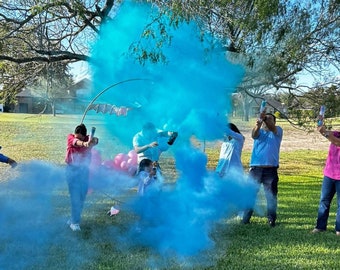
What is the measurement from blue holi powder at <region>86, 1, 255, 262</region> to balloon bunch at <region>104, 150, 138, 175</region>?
919 mm

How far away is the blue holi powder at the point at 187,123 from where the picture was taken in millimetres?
4266

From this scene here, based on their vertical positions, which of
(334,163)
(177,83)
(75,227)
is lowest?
(75,227)

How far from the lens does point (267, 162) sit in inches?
216

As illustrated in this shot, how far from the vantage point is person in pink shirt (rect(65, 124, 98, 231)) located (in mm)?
4980

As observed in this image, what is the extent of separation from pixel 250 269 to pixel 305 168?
1019cm

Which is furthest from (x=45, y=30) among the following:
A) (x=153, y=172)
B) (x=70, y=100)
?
(x=153, y=172)

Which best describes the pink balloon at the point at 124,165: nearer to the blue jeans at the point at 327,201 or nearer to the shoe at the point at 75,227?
the shoe at the point at 75,227

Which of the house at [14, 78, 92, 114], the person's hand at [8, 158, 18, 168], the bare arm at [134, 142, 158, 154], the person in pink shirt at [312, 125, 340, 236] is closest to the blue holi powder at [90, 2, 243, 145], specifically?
the bare arm at [134, 142, 158, 154]

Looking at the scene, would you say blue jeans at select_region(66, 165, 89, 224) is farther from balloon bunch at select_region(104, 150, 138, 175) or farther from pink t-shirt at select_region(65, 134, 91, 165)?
balloon bunch at select_region(104, 150, 138, 175)

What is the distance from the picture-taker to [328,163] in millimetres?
5309

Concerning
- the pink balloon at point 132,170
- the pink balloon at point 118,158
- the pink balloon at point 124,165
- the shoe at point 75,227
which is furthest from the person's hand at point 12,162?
→ the pink balloon at point 118,158

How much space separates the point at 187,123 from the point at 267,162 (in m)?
1.67

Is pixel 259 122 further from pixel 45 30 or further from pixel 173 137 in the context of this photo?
pixel 45 30

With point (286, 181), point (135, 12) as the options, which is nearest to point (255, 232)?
point (135, 12)
